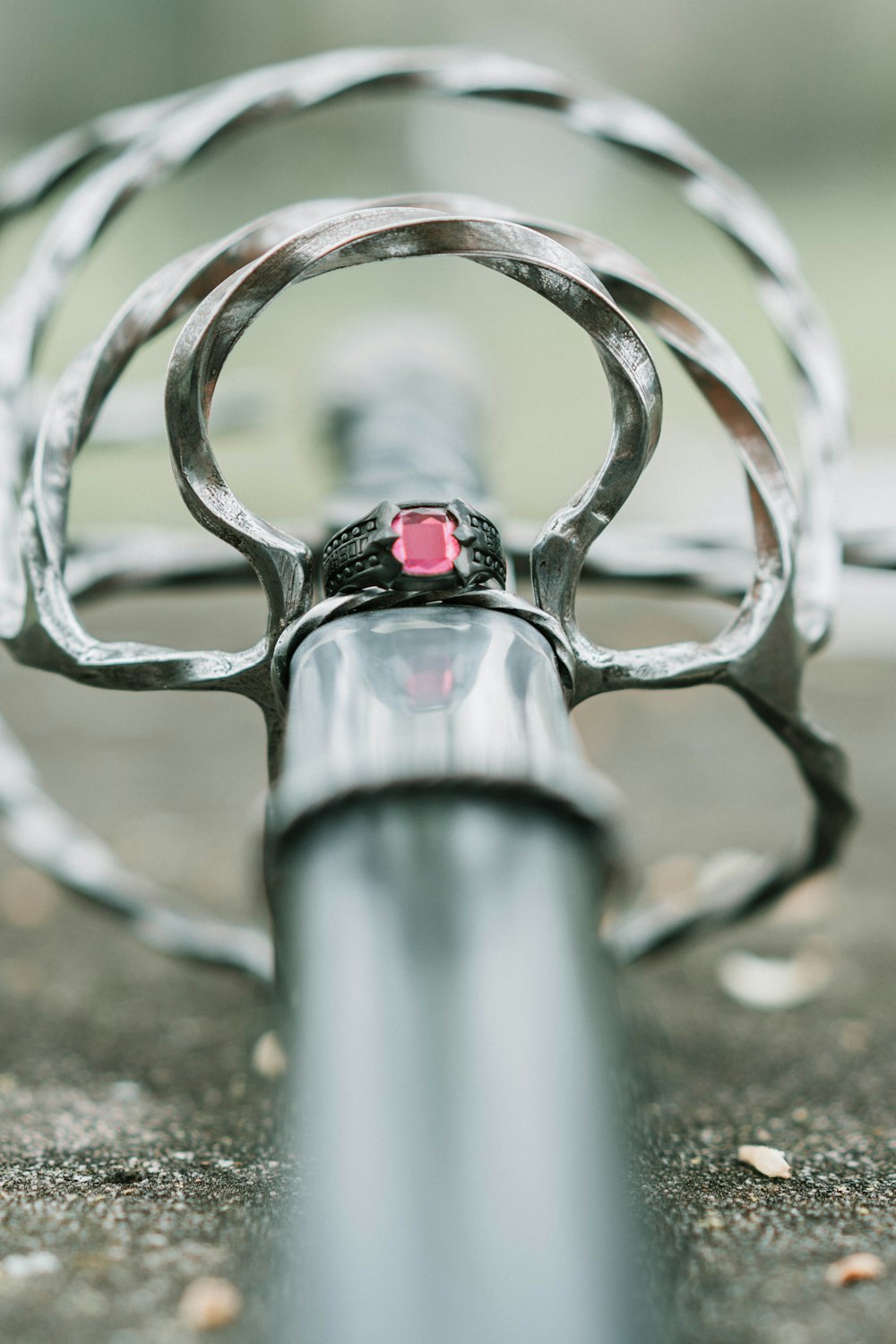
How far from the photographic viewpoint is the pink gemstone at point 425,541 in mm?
Result: 484

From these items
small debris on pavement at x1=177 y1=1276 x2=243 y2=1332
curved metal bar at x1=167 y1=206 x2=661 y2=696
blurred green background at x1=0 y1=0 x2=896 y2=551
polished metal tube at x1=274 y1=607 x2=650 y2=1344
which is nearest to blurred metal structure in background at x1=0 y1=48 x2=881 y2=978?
curved metal bar at x1=167 y1=206 x2=661 y2=696

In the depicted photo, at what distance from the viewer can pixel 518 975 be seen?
373mm

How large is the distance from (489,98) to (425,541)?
0.41 meters

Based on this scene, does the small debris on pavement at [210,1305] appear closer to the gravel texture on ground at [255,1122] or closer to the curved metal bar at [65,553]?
the gravel texture on ground at [255,1122]

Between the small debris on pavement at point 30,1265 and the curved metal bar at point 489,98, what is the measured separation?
38cm

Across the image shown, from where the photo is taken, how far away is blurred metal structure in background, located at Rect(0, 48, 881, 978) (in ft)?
1.57

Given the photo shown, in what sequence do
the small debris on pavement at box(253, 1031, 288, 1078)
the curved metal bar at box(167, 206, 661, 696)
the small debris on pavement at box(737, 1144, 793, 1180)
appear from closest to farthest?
the curved metal bar at box(167, 206, 661, 696), the small debris on pavement at box(737, 1144, 793, 1180), the small debris on pavement at box(253, 1031, 288, 1078)

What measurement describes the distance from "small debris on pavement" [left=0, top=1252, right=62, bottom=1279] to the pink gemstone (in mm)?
333

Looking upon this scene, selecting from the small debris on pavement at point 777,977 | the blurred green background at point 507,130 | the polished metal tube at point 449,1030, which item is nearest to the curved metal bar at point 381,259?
the polished metal tube at point 449,1030

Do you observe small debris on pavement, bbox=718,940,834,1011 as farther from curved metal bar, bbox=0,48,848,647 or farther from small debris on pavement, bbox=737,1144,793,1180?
curved metal bar, bbox=0,48,848,647

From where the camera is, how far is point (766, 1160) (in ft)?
2.01

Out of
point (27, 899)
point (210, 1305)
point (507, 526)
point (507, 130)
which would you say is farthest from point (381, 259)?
point (507, 130)

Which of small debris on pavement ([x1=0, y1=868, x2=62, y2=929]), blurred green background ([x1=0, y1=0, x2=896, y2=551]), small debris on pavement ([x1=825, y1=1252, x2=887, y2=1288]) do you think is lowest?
small debris on pavement ([x1=825, y1=1252, x2=887, y2=1288])

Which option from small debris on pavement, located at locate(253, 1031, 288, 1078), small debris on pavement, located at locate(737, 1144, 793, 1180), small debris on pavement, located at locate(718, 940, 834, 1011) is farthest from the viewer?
small debris on pavement, located at locate(718, 940, 834, 1011)
